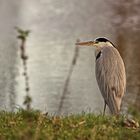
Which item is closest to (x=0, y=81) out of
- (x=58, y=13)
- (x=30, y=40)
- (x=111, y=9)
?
(x=30, y=40)

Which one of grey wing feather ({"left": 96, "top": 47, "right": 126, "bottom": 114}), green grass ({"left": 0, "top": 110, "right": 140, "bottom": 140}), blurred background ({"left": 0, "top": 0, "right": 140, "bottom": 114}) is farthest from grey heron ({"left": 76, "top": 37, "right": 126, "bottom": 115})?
blurred background ({"left": 0, "top": 0, "right": 140, "bottom": 114})

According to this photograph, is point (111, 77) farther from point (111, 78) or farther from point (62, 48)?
point (62, 48)

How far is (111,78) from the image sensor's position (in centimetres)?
826

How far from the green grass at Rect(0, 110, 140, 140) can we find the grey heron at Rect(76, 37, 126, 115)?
107 centimetres

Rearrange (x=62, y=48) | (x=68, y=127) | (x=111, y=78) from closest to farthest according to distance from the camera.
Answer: (x=68, y=127) → (x=111, y=78) → (x=62, y=48)

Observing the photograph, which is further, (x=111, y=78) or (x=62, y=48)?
(x=62, y=48)

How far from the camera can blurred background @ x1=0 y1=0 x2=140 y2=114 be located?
1834cm

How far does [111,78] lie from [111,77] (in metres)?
0.02

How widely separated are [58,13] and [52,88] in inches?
626

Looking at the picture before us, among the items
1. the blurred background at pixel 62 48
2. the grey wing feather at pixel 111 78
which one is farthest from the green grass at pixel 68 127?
the blurred background at pixel 62 48

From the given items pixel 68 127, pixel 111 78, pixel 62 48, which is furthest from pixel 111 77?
pixel 62 48

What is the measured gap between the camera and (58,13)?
35219 mm

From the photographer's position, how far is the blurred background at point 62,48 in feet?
60.2

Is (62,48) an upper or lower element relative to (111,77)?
upper
